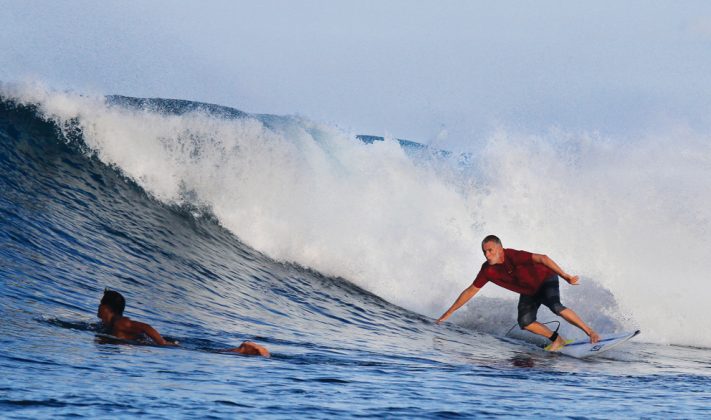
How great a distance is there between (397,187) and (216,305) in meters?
8.04

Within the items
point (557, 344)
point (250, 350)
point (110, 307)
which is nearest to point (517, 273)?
point (557, 344)

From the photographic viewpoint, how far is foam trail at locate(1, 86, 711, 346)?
15023 mm

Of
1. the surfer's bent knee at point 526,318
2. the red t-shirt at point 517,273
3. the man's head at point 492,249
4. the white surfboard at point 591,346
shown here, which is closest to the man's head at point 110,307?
the man's head at point 492,249

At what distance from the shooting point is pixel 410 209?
17.2m

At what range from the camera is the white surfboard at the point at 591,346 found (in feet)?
32.2

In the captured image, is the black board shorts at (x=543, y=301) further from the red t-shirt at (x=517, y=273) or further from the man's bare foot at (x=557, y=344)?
the man's bare foot at (x=557, y=344)

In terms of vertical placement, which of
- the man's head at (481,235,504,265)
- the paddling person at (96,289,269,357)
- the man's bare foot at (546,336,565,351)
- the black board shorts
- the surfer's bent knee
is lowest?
the paddling person at (96,289,269,357)

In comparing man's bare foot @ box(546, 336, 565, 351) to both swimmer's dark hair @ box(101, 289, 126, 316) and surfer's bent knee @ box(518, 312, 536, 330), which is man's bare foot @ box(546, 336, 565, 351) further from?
swimmer's dark hair @ box(101, 289, 126, 316)

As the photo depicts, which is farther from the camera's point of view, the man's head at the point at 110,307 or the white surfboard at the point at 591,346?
the white surfboard at the point at 591,346

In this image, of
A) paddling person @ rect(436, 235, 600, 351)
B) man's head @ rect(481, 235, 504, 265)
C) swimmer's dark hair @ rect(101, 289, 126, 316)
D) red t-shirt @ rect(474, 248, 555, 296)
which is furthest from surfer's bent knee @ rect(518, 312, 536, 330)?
swimmer's dark hair @ rect(101, 289, 126, 316)

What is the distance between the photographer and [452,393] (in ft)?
20.8

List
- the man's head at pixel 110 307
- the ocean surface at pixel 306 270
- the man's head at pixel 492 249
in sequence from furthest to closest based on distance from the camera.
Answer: the man's head at pixel 492 249 < the man's head at pixel 110 307 < the ocean surface at pixel 306 270

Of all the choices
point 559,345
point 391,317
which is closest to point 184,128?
point 391,317

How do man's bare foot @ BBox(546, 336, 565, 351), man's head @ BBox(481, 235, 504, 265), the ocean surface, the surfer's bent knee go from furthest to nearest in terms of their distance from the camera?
man's bare foot @ BBox(546, 336, 565, 351) → the surfer's bent knee → man's head @ BBox(481, 235, 504, 265) → the ocean surface
